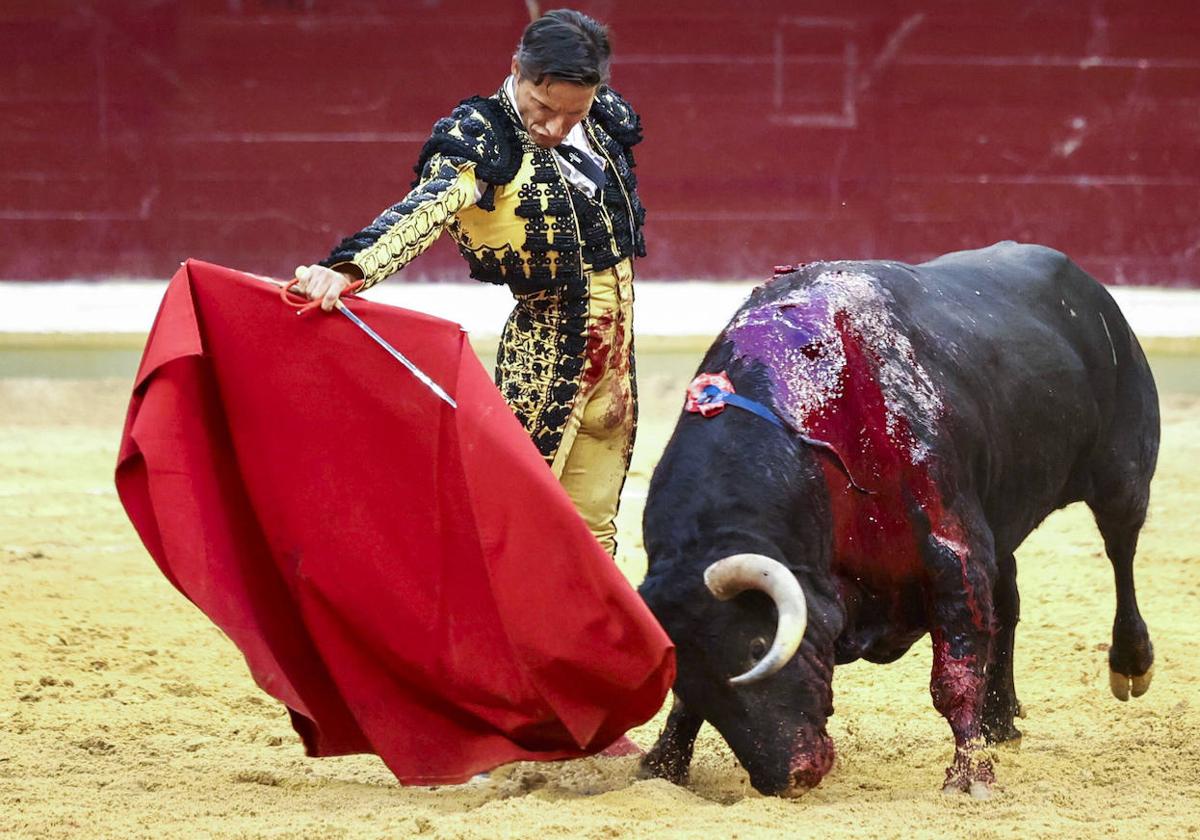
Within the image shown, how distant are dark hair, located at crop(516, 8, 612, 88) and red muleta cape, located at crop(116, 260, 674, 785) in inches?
18.6

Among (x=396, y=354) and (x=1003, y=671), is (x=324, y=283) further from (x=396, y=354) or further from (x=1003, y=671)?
(x=1003, y=671)

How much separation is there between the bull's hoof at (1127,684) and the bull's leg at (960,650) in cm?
98

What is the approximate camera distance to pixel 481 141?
3242mm

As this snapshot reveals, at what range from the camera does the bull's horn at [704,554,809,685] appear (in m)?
2.74

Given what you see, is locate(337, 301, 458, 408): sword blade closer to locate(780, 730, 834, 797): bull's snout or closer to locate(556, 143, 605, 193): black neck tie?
locate(556, 143, 605, 193): black neck tie

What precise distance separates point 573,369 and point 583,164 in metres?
0.39

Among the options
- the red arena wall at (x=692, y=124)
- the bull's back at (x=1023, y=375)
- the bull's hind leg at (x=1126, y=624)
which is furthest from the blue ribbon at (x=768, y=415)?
the red arena wall at (x=692, y=124)

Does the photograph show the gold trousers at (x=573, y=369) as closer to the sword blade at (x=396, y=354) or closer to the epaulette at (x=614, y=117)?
the epaulette at (x=614, y=117)

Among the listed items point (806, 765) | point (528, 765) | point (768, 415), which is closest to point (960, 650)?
point (806, 765)

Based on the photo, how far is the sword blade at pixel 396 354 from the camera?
3.07m

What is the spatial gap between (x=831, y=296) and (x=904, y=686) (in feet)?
4.18

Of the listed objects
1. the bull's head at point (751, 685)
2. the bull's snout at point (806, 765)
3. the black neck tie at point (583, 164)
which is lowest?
the bull's snout at point (806, 765)

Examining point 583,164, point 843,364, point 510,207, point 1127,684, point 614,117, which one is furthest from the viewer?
point 1127,684

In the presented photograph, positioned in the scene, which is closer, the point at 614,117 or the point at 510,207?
the point at 510,207
